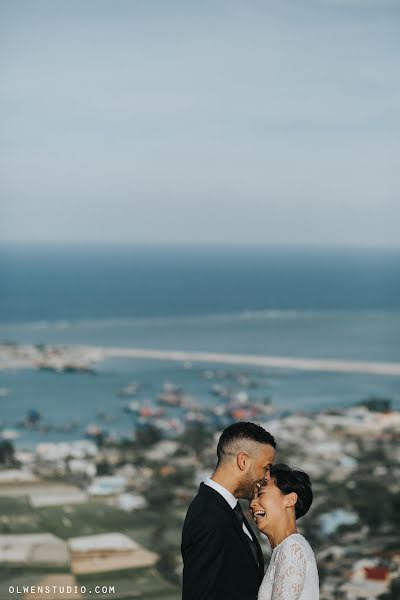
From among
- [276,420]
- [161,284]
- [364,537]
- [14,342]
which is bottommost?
[364,537]

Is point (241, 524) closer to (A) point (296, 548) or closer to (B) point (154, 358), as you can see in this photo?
(A) point (296, 548)

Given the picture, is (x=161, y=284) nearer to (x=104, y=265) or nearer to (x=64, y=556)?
(x=104, y=265)

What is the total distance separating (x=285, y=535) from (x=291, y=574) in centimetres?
6

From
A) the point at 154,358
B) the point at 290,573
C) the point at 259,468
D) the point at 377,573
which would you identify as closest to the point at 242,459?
the point at 259,468

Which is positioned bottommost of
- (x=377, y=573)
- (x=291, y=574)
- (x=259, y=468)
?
(x=377, y=573)

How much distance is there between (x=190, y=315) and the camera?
1089 centimetres

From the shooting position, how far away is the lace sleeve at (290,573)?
3.07 feet

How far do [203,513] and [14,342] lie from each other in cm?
770

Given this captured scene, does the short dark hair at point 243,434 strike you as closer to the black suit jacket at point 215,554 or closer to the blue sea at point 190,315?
the black suit jacket at point 215,554

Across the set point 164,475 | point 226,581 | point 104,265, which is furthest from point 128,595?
point 104,265

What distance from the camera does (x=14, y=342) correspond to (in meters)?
8.46

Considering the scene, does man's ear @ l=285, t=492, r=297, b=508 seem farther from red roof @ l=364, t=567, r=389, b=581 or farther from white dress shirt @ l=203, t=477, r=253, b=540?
red roof @ l=364, t=567, r=389, b=581

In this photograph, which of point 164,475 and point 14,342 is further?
point 14,342

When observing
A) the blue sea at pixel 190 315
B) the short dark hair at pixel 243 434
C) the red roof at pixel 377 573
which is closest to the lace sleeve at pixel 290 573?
the short dark hair at pixel 243 434
